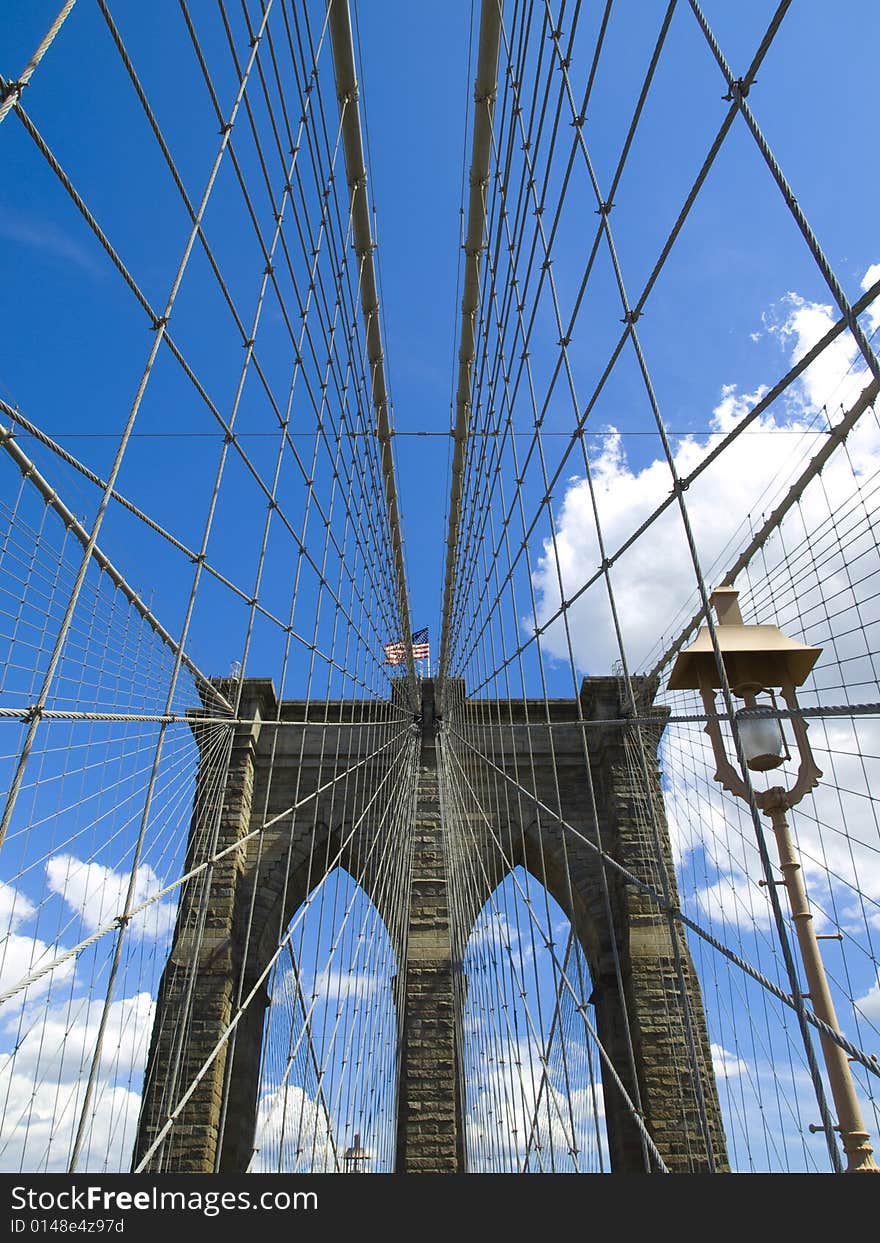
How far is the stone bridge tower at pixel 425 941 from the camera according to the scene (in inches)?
380

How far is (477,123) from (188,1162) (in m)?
11.3

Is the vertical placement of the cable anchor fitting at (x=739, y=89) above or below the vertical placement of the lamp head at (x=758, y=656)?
above

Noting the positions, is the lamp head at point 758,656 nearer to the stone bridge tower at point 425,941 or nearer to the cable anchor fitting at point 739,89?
the cable anchor fitting at point 739,89

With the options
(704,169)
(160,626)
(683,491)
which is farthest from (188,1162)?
(704,169)

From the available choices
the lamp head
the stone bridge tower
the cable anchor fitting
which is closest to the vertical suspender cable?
the stone bridge tower

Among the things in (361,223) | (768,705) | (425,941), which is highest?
(361,223)

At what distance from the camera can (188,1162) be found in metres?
9.29

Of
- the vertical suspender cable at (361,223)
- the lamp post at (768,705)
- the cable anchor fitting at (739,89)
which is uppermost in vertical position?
the vertical suspender cable at (361,223)

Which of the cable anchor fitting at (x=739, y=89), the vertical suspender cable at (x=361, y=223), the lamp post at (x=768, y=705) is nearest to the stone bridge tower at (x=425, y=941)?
the vertical suspender cable at (x=361, y=223)

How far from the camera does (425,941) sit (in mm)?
11328

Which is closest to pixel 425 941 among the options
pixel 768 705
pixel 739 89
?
pixel 768 705

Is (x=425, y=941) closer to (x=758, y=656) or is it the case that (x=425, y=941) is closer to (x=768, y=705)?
(x=768, y=705)

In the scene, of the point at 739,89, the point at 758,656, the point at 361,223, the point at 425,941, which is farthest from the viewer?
the point at 425,941

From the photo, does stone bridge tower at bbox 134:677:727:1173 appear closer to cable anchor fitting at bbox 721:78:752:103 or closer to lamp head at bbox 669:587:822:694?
lamp head at bbox 669:587:822:694
